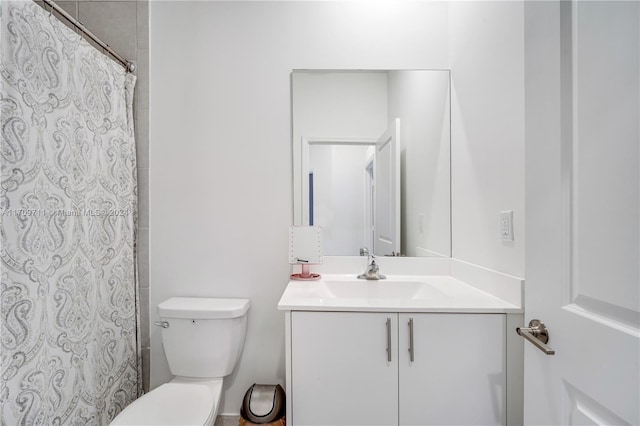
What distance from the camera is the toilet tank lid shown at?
4.64 feet

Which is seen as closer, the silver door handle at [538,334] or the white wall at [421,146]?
the silver door handle at [538,334]

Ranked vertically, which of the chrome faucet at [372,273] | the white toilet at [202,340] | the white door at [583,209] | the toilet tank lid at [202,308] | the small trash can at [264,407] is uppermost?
the white door at [583,209]

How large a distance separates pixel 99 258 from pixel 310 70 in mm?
1329

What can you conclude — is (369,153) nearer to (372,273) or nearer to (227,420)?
(372,273)

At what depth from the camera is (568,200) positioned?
653 millimetres

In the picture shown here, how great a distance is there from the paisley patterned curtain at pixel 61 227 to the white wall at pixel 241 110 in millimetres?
230

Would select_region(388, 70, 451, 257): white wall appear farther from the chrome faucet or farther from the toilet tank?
the toilet tank

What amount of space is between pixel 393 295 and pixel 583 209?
947 millimetres

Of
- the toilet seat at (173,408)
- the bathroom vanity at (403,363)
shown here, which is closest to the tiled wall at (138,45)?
the toilet seat at (173,408)

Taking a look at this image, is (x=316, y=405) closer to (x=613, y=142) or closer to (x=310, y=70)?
(x=613, y=142)

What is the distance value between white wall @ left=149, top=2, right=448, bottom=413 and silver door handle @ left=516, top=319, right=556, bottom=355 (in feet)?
3.60

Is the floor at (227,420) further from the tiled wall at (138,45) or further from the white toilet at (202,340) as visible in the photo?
the tiled wall at (138,45)

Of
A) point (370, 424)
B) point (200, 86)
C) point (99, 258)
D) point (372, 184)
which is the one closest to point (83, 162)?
point (99, 258)

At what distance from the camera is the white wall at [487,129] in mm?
1077
